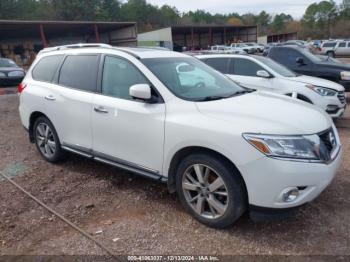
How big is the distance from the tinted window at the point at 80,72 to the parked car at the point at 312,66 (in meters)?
6.95

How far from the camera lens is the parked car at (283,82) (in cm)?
708

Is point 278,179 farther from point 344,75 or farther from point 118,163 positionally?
point 344,75

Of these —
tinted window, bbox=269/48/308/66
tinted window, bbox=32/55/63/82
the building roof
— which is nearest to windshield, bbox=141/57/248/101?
tinted window, bbox=32/55/63/82

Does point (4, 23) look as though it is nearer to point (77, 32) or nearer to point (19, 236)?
point (77, 32)

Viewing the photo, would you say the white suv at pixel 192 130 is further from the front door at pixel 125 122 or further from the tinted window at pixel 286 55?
the tinted window at pixel 286 55

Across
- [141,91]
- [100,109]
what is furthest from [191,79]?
[100,109]

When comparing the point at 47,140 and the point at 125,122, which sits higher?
the point at 125,122

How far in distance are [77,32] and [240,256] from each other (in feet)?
140

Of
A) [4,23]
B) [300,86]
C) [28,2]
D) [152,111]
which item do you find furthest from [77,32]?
[152,111]

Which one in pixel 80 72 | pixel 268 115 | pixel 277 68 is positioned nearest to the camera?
pixel 268 115

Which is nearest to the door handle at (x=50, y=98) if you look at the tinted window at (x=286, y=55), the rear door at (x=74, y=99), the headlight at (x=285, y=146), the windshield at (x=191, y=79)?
the rear door at (x=74, y=99)

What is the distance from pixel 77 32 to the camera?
1629 inches

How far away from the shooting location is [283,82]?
726 cm

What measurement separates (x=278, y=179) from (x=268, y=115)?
670 mm
